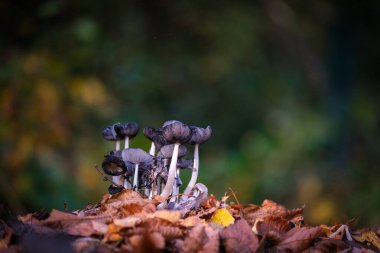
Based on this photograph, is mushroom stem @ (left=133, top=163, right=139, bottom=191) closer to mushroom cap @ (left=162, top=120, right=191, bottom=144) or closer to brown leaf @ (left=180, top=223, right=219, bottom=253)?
mushroom cap @ (left=162, top=120, right=191, bottom=144)

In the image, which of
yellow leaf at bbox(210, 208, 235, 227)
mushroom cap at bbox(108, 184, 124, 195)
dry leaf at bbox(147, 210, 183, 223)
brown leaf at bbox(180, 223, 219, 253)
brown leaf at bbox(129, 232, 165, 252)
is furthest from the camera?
mushroom cap at bbox(108, 184, 124, 195)

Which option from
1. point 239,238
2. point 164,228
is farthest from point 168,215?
point 239,238

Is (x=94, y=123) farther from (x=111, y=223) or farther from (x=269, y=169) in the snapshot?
(x=111, y=223)

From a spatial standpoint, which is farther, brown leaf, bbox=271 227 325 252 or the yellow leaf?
the yellow leaf

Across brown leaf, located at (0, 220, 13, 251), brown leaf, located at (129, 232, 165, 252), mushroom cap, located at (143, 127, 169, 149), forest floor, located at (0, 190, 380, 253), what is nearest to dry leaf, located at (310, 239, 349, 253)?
forest floor, located at (0, 190, 380, 253)

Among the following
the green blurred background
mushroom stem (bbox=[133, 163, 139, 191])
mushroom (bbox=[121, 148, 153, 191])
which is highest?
the green blurred background

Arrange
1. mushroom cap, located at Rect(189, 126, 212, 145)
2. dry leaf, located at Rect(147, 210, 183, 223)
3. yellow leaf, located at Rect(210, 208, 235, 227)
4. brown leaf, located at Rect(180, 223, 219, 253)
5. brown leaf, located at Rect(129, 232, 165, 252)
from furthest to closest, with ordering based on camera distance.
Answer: mushroom cap, located at Rect(189, 126, 212, 145), yellow leaf, located at Rect(210, 208, 235, 227), dry leaf, located at Rect(147, 210, 183, 223), brown leaf, located at Rect(180, 223, 219, 253), brown leaf, located at Rect(129, 232, 165, 252)

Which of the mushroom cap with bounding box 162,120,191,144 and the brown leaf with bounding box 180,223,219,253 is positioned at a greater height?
the mushroom cap with bounding box 162,120,191,144

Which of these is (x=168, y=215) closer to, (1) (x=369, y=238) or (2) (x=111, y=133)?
(2) (x=111, y=133)
